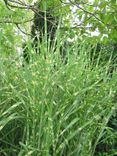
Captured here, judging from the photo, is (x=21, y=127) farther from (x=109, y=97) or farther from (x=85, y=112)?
(x=109, y=97)

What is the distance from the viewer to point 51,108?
5.72 feet

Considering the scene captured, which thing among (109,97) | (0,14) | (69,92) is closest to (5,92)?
(69,92)

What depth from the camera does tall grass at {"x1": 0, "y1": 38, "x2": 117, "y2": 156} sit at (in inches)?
70.1

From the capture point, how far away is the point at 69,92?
1.95 m

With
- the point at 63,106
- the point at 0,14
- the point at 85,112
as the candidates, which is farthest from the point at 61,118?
the point at 0,14

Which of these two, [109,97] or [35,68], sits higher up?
[35,68]

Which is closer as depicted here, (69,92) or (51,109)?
(51,109)

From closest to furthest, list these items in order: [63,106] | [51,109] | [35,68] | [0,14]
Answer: [51,109] < [63,106] < [35,68] < [0,14]

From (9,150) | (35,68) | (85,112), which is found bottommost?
(9,150)

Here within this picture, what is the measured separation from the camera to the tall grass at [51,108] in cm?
178

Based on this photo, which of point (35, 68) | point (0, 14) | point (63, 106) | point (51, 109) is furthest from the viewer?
point (0, 14)

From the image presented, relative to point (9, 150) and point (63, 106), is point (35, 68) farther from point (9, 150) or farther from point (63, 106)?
point (9, 150)

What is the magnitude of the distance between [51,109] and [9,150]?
346mm

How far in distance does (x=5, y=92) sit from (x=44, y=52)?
1.11ft
